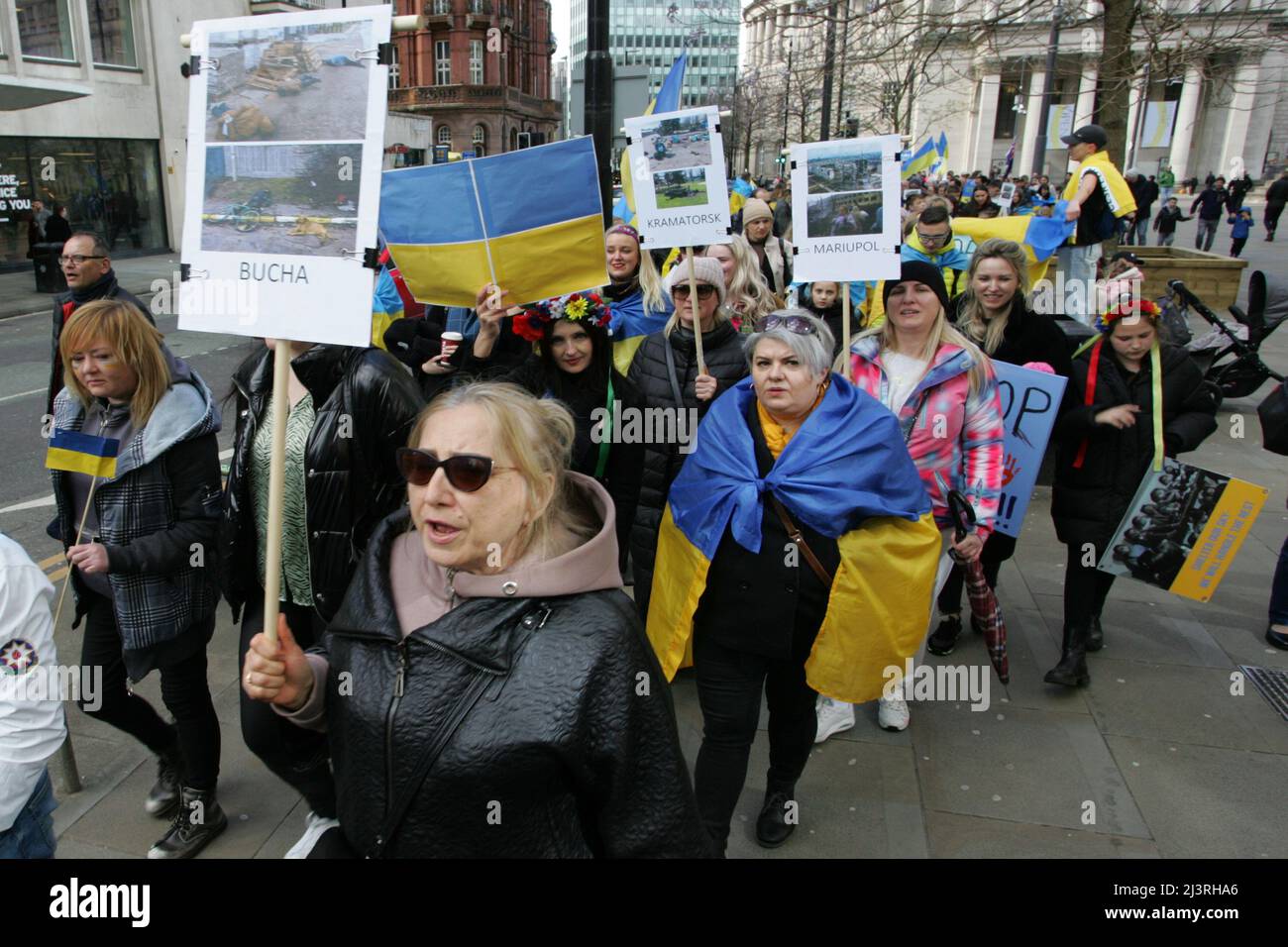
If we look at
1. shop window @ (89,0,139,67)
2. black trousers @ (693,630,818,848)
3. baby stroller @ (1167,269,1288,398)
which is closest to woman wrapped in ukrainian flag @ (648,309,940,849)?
black trousers @ (693,630,818,848)

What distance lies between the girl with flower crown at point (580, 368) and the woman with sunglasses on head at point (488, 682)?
1937mm

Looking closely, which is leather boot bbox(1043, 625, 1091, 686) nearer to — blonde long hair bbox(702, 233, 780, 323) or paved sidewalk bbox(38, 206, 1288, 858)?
paved sidewalk bbox(38, 206, 1288, 858)

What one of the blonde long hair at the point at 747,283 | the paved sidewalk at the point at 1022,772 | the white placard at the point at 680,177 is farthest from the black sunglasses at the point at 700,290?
the paved sidewalk at the point at 1022,772

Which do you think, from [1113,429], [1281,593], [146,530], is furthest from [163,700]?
[1281,593]

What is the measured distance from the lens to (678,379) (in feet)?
14.0

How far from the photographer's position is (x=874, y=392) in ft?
12.7

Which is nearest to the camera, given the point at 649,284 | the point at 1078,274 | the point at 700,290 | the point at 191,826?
the point at 191,826

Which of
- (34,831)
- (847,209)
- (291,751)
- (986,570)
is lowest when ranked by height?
(986,570)

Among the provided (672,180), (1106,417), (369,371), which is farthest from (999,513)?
(369,371)

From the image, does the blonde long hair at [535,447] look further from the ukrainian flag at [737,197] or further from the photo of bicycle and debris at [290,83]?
the ukrainian flag at [737,197]

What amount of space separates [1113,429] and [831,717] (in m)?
1.82

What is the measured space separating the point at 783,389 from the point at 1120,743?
2.33 m

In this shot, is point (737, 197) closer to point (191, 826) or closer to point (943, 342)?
point (943, 342)

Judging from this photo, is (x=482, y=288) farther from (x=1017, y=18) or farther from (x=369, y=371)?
(x=1017, y=18)
